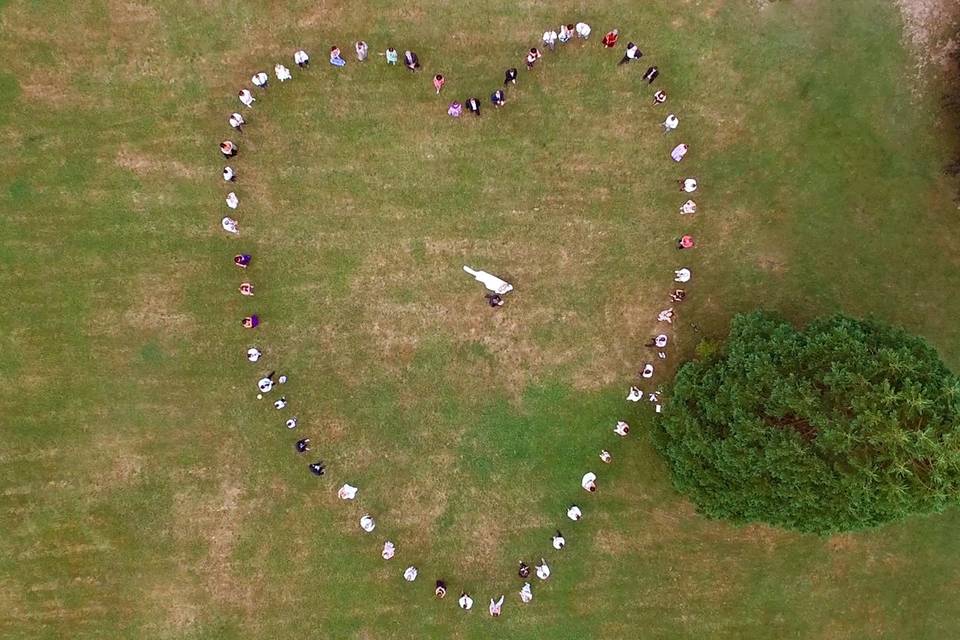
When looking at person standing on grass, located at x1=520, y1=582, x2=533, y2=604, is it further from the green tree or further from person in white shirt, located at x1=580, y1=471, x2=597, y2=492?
the green tree

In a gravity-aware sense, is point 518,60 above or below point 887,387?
above

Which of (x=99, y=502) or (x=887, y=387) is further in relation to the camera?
(x=99, y=502)

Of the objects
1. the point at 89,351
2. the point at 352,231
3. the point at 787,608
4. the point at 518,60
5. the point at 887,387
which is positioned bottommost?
the point at 787,608

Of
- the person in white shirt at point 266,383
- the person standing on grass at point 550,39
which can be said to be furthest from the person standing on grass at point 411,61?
the person in white shirt at point 266,383

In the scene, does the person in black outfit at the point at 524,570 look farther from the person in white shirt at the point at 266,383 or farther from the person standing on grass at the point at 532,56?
the person standing on grass at the point at 532,56

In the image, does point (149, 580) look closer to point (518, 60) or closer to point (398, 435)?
point (398, 435)

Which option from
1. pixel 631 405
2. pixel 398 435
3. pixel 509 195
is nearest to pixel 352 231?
pixel 509 195

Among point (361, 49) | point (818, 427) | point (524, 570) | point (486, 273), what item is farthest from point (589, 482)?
point (361, 49)
